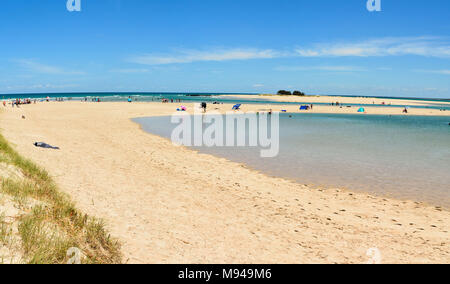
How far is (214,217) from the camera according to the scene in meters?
7.96

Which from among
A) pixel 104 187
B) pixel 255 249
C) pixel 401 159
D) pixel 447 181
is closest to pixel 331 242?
pixel 255 249

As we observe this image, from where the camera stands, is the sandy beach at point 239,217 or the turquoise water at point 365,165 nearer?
the sandy beach at point 239,217

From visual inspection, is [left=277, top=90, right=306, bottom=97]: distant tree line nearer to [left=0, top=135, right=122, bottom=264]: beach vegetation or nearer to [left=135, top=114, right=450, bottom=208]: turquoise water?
[left=135, top=114, right=450, bottom=208]: turquoise water

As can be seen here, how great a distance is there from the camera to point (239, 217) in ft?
26.6


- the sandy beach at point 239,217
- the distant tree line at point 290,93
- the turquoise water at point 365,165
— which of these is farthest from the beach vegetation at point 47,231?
the distant tree line at point 290,93

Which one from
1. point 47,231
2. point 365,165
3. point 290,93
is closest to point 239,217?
point 47,231

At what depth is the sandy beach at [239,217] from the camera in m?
6.10

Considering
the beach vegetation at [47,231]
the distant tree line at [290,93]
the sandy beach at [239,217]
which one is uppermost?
the distant tree line at [290,93]

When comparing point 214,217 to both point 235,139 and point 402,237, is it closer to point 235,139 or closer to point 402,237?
point 402,237

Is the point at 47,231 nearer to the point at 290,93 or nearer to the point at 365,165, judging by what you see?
the point at 365,165

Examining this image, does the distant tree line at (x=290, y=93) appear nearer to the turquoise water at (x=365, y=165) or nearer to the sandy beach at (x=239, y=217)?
the turquoise water at (x=365, y=165)

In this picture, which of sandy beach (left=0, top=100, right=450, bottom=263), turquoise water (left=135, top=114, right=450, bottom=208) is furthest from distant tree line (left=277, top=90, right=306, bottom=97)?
sandy beach (left=0, top=100, right=450, bottom=263)

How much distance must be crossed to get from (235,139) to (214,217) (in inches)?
629

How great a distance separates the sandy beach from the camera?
6.10 metres
